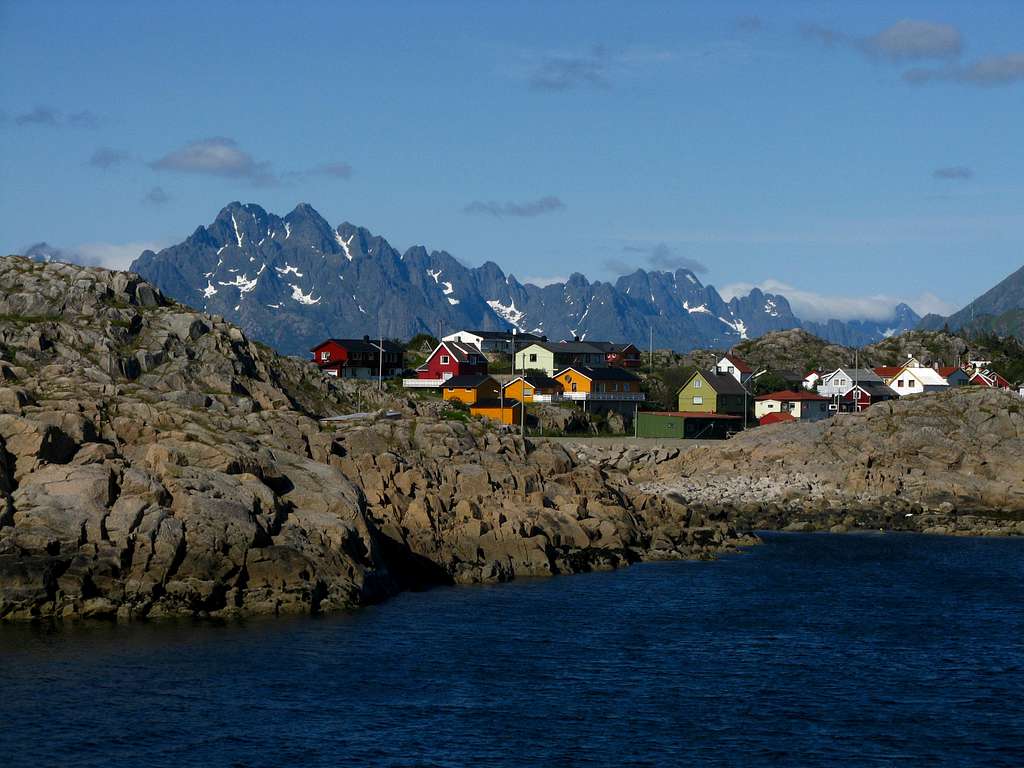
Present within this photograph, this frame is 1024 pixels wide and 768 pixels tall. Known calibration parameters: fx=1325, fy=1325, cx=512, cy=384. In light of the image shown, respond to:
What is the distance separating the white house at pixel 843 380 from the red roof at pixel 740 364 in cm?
1202

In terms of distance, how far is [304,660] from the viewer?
45219 mm

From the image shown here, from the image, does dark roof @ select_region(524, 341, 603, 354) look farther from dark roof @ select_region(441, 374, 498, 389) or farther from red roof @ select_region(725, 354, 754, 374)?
dark roof @ select_region(441, 374, 498, 389)

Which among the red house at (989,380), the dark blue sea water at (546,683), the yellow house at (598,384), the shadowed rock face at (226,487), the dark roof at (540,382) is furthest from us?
the red house at (989,380)

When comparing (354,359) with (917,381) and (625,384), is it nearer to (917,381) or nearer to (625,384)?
(625,384)

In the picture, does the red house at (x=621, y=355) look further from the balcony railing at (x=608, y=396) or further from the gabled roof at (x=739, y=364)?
the balcony railing at (x=608, y=396)

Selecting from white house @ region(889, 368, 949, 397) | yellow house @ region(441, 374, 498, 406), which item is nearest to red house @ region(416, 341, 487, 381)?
yellow house @ region(441, 374, 498, 406)

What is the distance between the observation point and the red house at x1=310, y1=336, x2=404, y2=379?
465ft

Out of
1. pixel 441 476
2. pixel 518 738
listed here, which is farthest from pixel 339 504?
pixel 518 738

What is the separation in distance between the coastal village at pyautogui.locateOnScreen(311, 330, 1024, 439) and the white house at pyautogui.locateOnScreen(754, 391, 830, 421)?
0.10 m

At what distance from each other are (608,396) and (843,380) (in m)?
28.1

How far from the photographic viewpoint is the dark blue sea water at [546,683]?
1448 inches

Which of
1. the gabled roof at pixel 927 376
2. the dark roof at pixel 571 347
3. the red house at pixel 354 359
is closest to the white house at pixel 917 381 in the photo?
the gabled roof at pixel 927 376

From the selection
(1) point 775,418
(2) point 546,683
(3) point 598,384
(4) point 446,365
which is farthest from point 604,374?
(2) point 546,683

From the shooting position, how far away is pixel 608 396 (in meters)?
132
